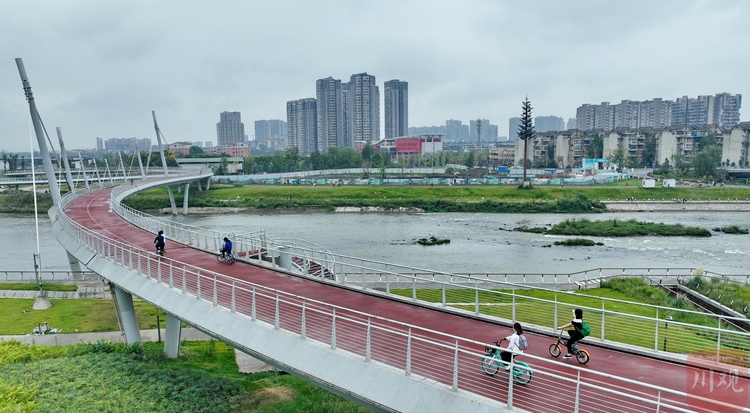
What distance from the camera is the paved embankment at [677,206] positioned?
72.5 meters

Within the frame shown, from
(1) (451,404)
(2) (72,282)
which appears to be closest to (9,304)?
(2) (72,282)

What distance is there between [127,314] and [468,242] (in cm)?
3401

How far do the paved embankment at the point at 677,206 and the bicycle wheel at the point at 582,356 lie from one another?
67.0 meters

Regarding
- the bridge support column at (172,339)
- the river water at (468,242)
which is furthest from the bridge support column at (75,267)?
the bridge support column at (172,339)

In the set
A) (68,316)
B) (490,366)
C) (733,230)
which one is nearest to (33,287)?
(68,316)

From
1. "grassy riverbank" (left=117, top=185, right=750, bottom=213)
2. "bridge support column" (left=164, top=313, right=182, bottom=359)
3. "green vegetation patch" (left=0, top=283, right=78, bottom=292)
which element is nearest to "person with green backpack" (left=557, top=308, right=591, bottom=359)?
"bridge support column" (left=164, top=313, right=182, bottom=359)

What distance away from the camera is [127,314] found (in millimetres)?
20500

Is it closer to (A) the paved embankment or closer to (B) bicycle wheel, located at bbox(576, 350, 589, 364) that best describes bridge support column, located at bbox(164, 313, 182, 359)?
(B) bicycle wheel, located at bbox(576, 350, 589, 364)

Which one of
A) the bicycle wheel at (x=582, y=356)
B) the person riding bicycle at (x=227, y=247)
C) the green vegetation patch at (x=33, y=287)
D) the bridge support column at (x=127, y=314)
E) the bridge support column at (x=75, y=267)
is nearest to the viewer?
the bicycle wheel at (x=582, y=356)

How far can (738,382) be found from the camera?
9875mm

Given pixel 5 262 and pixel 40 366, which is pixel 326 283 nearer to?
pixel 40 366

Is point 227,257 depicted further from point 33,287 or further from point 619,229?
point 619,229

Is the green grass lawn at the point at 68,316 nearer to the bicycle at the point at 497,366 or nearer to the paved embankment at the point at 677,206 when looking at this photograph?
the bicycle at the point at 497,366

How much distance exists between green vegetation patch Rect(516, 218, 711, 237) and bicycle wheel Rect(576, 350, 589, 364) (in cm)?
4611
